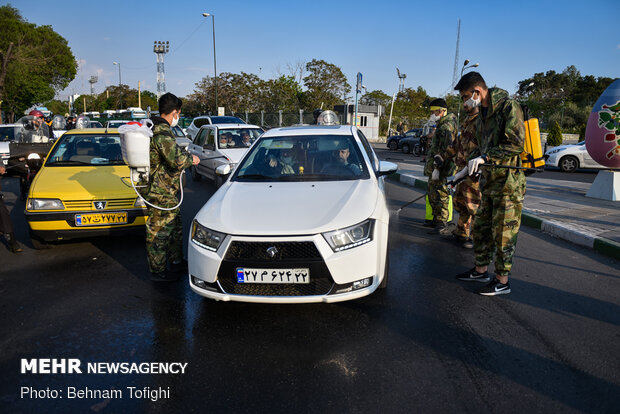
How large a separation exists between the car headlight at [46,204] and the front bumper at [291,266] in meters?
2.69

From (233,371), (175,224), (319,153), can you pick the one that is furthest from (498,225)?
(175,224)

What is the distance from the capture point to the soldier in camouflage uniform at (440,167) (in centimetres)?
591

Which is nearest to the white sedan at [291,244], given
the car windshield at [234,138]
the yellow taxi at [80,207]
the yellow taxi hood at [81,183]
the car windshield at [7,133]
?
the yellow taxi at [80,207]

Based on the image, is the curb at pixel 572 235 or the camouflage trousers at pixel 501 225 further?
the curb at pixel 572 235

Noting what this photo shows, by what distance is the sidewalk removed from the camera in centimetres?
558

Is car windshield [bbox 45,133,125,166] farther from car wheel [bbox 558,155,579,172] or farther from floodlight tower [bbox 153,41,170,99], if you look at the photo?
floodlight tower [bbox 153,41,170,99]

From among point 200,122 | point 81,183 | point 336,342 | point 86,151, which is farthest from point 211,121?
point 336,342

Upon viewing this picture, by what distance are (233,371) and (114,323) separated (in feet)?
4.17

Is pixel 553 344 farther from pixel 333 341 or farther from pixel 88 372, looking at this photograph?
pixel 88 372

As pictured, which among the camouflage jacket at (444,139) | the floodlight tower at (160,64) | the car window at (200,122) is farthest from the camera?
the floodlight tower at (160,64)

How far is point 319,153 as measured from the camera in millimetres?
4520

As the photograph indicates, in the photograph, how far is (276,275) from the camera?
3.04 m

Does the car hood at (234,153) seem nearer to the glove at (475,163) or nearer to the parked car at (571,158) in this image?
the glove at (475,163)

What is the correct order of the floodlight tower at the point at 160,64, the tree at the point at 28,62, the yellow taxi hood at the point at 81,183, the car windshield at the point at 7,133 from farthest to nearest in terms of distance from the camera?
1. the floodlight tower at the point at 160,64
2. the tree at the point at 28,62
3. the car windshield at the point at 7,133
4. the yellow taxi hood at the point at 81,183
